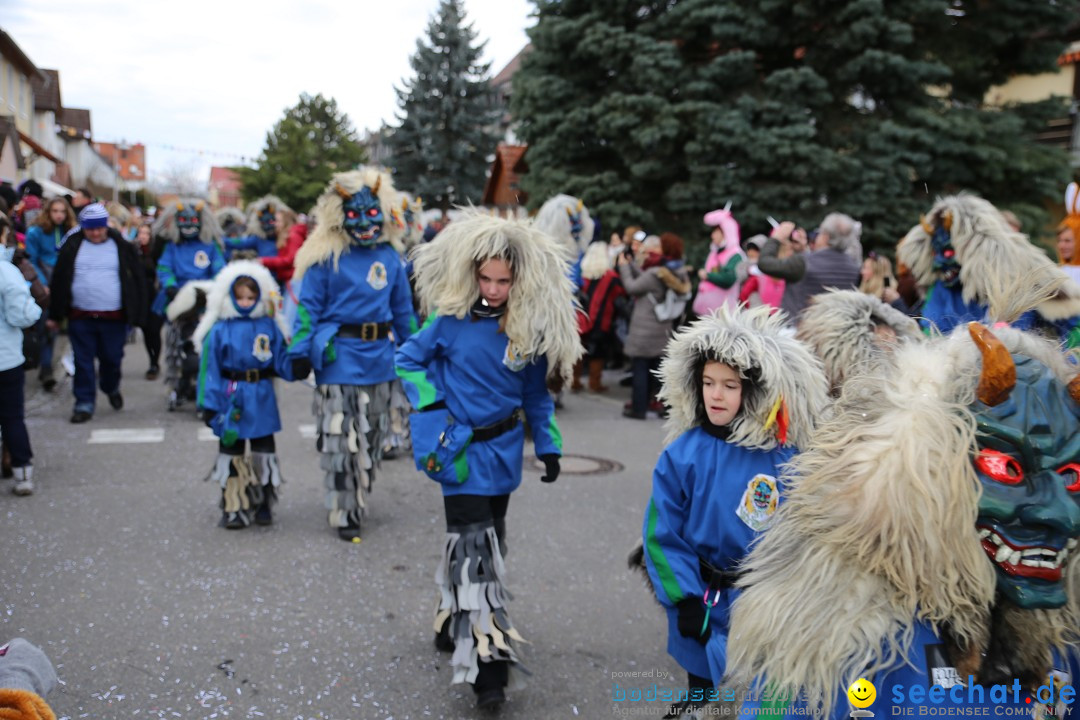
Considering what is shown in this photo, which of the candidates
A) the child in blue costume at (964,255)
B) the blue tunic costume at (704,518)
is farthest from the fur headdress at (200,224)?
the blue tunic costume at (704,518)

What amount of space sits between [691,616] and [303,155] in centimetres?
4901

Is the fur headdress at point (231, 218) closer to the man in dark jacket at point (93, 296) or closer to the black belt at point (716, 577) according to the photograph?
the man in dark jacket at point (93, 296)

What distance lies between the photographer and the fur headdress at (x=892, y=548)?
155 centimetres

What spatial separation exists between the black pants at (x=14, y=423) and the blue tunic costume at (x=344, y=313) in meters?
2.32

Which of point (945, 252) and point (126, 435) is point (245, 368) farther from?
point (945, 252)

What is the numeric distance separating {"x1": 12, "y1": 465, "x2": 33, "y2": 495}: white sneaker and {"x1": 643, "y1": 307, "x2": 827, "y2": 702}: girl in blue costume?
5298 mm

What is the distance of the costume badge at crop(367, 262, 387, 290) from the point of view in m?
5.72

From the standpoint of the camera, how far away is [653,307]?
32.6 ft

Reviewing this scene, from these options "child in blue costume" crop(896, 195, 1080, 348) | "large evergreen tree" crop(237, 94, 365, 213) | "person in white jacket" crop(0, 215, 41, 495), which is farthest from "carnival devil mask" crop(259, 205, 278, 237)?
"large evergreen tree" crop(237, 94, 365, 213)

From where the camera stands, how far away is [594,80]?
1422 cm

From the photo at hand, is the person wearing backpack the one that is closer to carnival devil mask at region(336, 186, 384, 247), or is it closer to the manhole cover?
the manhole cover

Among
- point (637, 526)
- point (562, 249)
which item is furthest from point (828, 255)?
point (562, 249)

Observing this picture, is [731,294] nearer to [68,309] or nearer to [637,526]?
[637,526]

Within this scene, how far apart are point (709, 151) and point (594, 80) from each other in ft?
9.40
